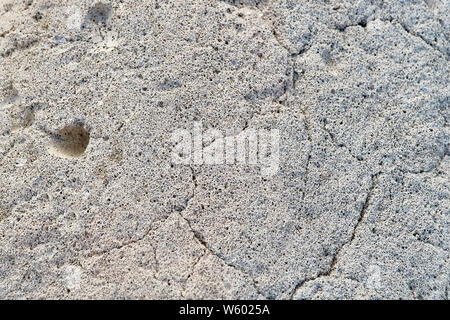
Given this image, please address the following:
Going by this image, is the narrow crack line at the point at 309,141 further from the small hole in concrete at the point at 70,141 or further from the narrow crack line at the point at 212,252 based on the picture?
the small hole in concrete at the point at 70,141

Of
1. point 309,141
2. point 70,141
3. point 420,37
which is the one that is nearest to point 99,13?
point 70,141

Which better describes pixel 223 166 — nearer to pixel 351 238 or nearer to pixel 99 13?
pixel 351 238

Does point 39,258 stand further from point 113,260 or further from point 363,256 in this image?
point 363,256

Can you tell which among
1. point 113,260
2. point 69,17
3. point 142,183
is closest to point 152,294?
point 113,260

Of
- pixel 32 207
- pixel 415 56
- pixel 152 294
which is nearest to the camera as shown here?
pixel 152 294

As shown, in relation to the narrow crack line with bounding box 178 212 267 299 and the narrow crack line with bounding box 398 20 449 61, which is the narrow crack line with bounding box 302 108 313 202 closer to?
the narrow crack line with bounding box 178 212 267 299
